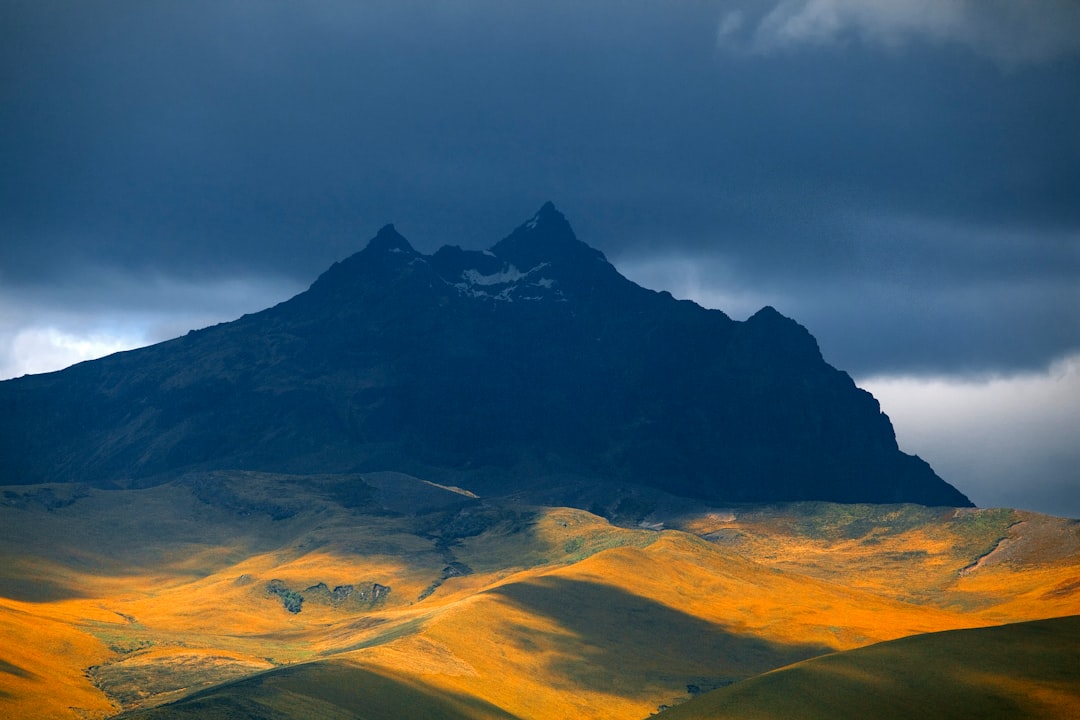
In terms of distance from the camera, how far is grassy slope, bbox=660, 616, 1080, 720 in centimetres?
15462

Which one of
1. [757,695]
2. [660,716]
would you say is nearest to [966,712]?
[757,695]

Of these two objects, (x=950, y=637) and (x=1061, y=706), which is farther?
(x=950, y=637)

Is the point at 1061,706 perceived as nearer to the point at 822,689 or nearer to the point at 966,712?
the point at 966,712

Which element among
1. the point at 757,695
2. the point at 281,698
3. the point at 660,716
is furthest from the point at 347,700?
the point at 757,695

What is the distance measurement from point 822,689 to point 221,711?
82719 mm

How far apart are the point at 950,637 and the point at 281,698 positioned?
319 ft

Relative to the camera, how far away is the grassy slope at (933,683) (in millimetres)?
154625

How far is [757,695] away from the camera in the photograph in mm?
164625

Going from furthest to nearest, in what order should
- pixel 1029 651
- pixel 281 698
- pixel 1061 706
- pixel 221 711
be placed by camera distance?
1. pixel 281 698
2. pixel 221 711
3. pixel 1029 651
4. pixel 1061 706

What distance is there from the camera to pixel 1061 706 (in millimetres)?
150625

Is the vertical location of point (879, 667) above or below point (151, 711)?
above

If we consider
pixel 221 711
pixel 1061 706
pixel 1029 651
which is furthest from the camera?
pixel 221 711

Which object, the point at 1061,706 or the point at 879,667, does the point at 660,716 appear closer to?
the point at 879,667

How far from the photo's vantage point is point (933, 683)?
162 metres
